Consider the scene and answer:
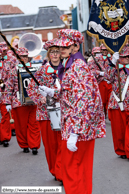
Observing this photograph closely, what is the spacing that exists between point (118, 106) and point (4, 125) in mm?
2994

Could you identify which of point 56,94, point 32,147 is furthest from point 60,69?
point 32,147

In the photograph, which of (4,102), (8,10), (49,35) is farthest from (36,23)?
(4,102)

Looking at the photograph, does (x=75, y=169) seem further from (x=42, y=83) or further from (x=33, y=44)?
(x=33, y=44)

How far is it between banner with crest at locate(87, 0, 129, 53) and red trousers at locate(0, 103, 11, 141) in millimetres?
2899

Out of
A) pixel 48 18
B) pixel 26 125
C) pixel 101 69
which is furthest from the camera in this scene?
pixel 48 18

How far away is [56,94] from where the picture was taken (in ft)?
14.8

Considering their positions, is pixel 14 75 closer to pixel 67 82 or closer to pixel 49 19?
pixel 67 82

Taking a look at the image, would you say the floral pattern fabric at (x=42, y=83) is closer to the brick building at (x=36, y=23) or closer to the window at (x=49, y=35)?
the window at (x=49, y=35)

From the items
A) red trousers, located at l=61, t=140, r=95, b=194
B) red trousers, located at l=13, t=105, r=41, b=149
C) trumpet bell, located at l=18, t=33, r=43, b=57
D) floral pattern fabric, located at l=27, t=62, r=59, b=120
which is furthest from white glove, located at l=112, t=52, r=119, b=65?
trumpet bell, located at l=18, t=33, r=43, b=57

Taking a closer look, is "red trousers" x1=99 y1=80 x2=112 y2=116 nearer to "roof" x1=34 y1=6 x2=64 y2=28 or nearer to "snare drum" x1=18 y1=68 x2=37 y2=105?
"snare drum" x1=18 y1=68 x2=37 y2=105

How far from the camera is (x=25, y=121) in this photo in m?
7.61

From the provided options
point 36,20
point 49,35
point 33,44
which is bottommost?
point 33,44

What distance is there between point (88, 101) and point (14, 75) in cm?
403

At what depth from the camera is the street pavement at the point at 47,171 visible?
17.3ft
